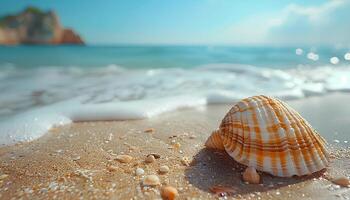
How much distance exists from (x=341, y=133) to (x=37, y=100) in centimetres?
423

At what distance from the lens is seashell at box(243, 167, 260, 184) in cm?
189

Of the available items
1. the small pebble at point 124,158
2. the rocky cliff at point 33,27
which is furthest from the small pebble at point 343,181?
the rocky cliff at point 33,27

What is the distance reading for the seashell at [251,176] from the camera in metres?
1.89

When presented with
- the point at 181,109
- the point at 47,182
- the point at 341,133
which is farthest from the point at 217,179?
the point at 181,109

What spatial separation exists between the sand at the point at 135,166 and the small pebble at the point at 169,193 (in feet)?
0.14

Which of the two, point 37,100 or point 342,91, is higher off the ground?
point 342,91

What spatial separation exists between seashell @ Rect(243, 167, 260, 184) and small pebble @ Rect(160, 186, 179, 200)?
483 millimetres

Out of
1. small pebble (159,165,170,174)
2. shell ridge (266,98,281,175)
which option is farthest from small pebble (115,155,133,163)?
shell ridge (266,98,281,175)

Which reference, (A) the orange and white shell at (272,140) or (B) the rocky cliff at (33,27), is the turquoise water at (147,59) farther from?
(B) the rocky cliff at (33,27)

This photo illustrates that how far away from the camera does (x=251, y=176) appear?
1890 millimetres

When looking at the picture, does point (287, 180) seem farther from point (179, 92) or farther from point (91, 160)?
point (179, 92)

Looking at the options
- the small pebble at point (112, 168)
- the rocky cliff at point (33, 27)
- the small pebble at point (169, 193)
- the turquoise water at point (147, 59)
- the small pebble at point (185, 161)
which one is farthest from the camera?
the rocky cliff at point (33, 27)

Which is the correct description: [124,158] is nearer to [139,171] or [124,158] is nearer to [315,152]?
[139,171]

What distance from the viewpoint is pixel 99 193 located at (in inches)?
68.9
